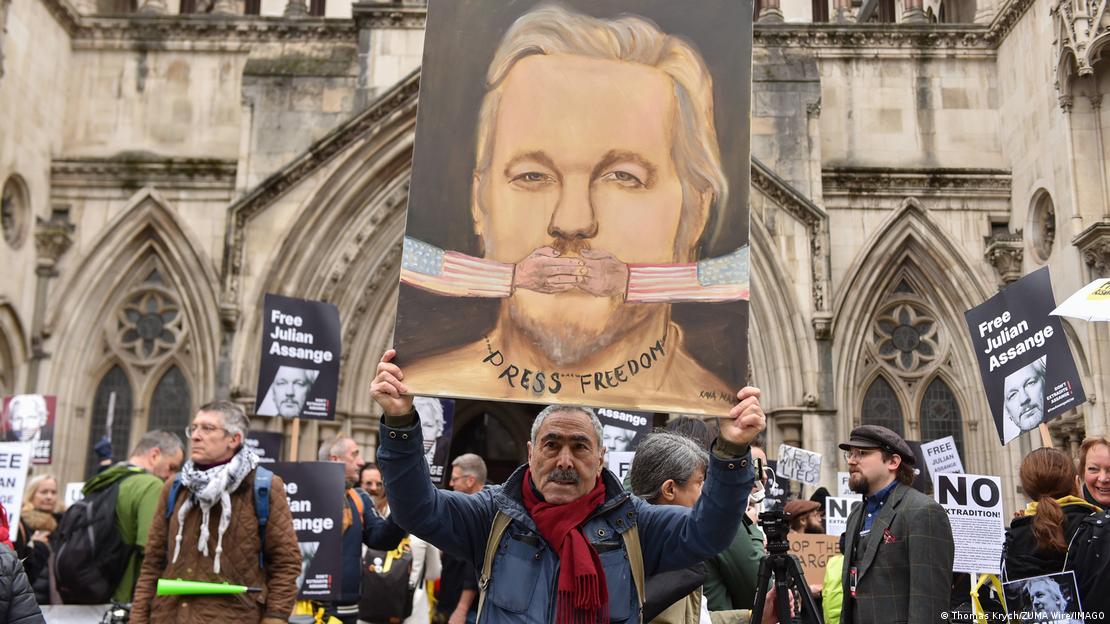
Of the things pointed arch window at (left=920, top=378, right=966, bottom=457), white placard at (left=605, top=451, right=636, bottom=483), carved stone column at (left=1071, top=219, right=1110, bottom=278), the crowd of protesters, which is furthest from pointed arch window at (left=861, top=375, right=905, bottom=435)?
the crowd of protesters

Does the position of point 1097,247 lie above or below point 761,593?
above

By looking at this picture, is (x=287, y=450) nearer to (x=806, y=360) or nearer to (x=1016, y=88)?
(x=806, y=360)

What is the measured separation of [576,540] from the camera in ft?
10.9

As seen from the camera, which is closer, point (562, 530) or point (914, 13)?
point (562, 530)

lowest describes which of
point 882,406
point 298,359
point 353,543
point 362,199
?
point 353,543

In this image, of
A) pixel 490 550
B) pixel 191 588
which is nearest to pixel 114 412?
pixel 191 588

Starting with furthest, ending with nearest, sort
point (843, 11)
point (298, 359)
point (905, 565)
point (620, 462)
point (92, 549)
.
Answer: point (843, 11) < point (298, 359) < point (620, 462) < point (92, 549) < point (905, 565)

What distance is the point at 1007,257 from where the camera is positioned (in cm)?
1598

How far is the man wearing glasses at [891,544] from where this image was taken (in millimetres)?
4816

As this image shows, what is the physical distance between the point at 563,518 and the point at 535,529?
0.10m

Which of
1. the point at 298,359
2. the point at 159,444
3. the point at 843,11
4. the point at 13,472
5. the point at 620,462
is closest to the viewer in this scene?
the point at 159,444

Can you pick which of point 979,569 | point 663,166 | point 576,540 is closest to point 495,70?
point 663,166

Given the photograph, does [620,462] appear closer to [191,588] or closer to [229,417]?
[229,417]

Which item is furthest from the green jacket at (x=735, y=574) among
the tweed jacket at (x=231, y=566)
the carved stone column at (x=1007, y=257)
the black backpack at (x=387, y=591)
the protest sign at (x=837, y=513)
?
the carved stone column at (x=1007, y=257)
